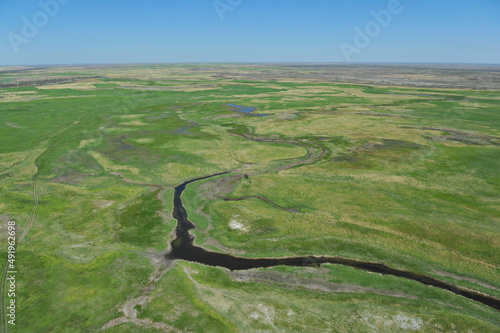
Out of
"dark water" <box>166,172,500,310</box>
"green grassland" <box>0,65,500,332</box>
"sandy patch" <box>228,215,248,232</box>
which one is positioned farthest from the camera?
"sandy patch" <box>228,215,248,232</box>

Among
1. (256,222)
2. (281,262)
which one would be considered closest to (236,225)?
(256,222)

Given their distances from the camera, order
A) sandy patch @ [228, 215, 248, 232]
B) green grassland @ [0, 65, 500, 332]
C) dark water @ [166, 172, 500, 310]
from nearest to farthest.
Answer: green grassland @ [0, 65, 500, 332] < dark water @ [166, 172, 500, 310] < sandy patch @ [228, 215, 248, 232]

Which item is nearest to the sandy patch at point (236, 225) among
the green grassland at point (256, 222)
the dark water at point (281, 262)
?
the green grassland at point (256, 222)

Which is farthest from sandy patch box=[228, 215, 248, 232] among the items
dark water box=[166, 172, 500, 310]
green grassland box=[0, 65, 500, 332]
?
dark water box=[166, 172, 500, 310]

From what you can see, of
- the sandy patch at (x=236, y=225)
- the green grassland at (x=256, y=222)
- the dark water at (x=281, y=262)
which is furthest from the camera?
the sandy patch at (x=236, y=225)

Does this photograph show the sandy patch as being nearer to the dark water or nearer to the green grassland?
the green grassland

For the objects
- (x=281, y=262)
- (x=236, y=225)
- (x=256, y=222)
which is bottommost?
(x=281, y=262)

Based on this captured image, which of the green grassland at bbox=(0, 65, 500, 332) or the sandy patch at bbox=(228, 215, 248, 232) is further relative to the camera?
the sandy patch at bbox=(228, 215, 248, 232)

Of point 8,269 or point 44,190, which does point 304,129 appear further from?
point 8,269

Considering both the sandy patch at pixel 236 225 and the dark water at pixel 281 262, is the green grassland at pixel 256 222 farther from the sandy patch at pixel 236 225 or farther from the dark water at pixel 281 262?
the dark water at pixel 281 262

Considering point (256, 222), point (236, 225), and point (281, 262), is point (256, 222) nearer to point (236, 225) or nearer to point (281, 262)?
point (236, 225)
